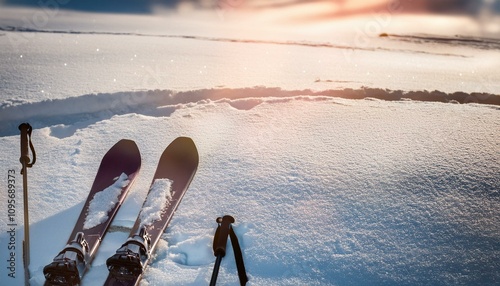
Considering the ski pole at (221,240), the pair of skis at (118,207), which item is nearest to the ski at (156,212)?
the pair of skis at (118,207)

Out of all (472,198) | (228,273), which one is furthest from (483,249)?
(228,273)

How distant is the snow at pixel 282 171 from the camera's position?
210cm

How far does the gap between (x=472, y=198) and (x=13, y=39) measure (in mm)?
11100

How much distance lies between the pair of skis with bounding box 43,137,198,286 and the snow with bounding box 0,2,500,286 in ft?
0.25

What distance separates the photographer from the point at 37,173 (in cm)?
302

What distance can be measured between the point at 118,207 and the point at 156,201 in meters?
0.31

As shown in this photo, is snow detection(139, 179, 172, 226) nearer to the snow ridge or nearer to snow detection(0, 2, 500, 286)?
snow detection(0, 2, 500, 286)

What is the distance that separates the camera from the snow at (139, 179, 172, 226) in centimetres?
247

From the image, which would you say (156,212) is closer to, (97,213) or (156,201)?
(156,201)

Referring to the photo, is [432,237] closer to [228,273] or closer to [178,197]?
[228,273]

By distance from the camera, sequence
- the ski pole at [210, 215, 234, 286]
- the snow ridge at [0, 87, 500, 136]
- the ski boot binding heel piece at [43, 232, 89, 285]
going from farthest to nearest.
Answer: the snow ridge at [0, 87, 500, 136], the ski boot binding heel piece at [43, 232, 89, 285], the ski pole at [210, 215, 234, 286]

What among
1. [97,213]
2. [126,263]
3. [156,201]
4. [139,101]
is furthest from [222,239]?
[139,101]

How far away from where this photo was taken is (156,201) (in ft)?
8.70

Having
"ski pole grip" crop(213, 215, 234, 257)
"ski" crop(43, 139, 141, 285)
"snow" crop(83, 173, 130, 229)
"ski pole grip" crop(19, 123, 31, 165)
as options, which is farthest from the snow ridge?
"ski pole grip" crop(213, 215, 234, 257)
